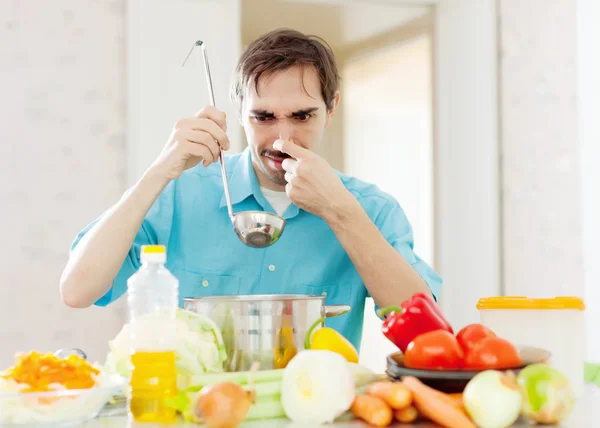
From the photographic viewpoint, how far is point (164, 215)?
1.88 m

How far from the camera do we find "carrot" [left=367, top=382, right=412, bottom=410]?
974mm

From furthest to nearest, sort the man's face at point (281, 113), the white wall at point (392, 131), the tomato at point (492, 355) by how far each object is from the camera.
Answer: the white wall at point (392, 131) < the man's face at point (281, 113) < the tomato at point (492, 355)

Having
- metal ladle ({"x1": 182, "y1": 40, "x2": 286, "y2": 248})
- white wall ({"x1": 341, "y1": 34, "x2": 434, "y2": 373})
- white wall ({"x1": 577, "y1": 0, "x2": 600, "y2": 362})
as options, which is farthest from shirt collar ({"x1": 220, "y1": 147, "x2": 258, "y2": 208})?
white wall ({"x1": 341, "y1": 34, "x2": 434, "y2": 373})

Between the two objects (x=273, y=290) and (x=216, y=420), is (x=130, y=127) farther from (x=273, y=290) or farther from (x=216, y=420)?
(x=216, y=420)

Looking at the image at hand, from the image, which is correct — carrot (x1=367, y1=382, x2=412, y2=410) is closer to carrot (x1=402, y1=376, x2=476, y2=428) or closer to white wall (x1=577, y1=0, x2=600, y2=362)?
carrot (x1=402, y1=376, x2=476, y2=428)

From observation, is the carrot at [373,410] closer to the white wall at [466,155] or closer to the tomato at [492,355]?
the tomato at [492,355]

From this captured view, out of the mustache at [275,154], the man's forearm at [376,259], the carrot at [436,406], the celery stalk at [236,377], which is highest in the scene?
the mustache at [275,154]

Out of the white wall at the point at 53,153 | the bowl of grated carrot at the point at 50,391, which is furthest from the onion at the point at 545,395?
the white wall at the point at 53,153

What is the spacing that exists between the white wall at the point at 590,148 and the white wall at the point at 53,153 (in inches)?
77.9

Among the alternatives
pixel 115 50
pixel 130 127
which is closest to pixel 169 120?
pixel 130 127

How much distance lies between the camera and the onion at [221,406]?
934 mm

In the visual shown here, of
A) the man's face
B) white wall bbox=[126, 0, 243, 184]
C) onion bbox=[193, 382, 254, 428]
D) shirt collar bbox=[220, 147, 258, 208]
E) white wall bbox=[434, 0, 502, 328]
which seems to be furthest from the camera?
white wall bbox=[434, 0, 502, 328]

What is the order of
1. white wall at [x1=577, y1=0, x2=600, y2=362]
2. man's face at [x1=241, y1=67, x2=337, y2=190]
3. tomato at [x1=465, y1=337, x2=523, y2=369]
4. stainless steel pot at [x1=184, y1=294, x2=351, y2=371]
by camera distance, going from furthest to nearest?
white wall at [x1=577, y1=0, x2=600, y2=362] → man's face at [x1=241, y1=67, x2=337, y2=190] → stainless steel pot at [x1=184, y1=294, x2=351, y2=371] → tomato at [x1=465, y1=337, x2=523, y2=369]

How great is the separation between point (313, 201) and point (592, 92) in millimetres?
1969
